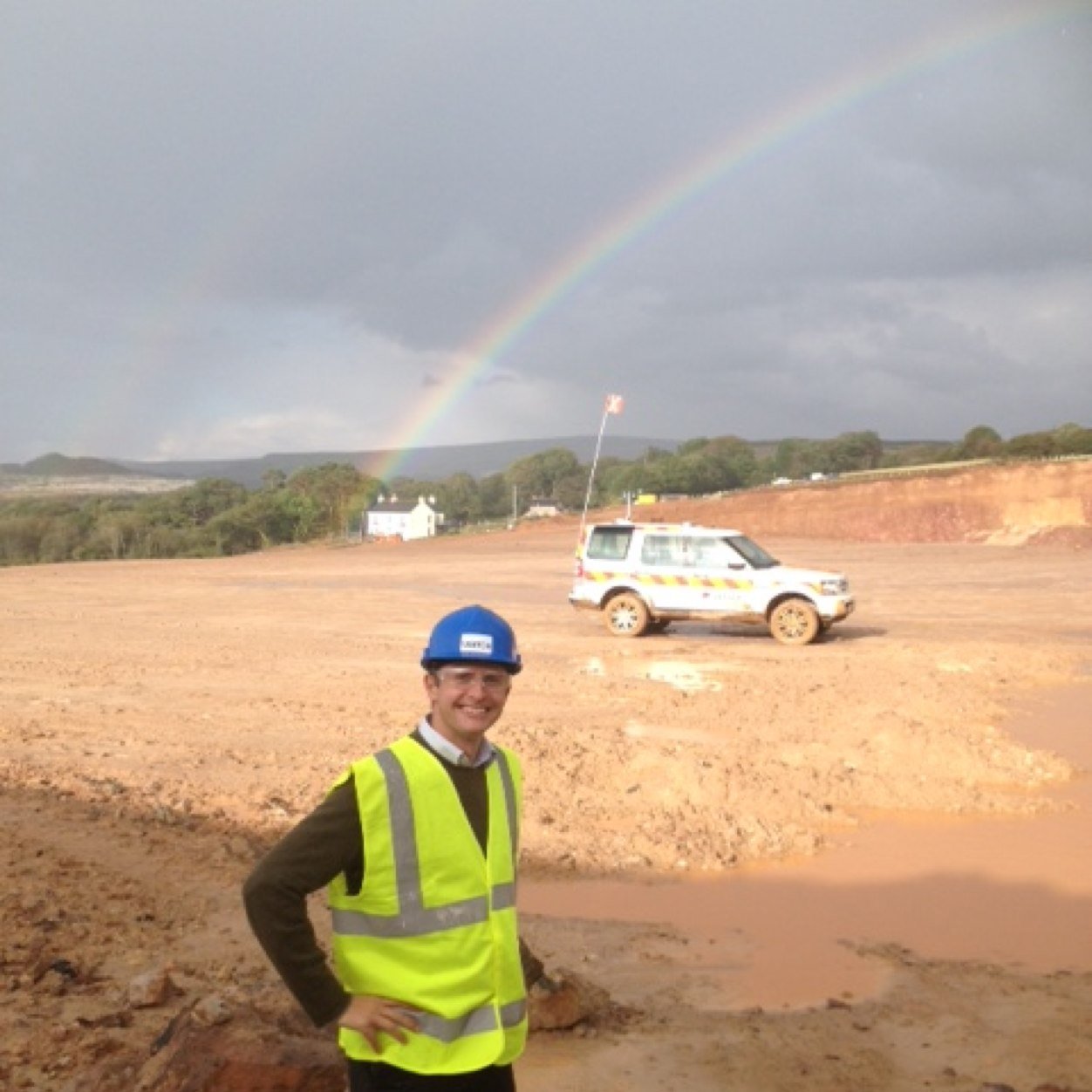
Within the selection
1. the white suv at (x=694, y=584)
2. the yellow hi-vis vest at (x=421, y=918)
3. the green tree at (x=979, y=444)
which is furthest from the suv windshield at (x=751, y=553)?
the green tree at (x=979, y=444)

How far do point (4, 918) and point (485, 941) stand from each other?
15.5 ft

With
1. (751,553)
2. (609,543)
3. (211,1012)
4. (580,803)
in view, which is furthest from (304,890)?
(609,543)

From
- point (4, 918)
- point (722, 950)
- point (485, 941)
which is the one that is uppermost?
point (485, 941)

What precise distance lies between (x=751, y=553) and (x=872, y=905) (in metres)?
12.0

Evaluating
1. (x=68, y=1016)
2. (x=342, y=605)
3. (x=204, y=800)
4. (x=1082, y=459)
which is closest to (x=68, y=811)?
(x=204, y=800)

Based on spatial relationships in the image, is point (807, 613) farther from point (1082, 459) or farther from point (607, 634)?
point (1082, 459)

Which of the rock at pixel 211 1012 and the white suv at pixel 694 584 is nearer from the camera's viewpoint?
the rock at pixel 211 1012

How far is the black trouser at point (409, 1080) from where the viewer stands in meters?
2.62

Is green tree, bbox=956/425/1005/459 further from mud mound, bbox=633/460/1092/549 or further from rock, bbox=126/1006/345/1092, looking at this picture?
rock, bbox=126/1006/345/1092

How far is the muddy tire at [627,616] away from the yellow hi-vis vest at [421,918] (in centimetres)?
1698

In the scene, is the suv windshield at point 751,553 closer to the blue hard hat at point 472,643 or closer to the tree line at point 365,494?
the blue hard hat at point 472,643

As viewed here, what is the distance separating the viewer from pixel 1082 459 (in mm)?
48875

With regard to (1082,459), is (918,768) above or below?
below

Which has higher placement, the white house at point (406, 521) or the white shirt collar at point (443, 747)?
the white shirt collar at point (443, 747)
